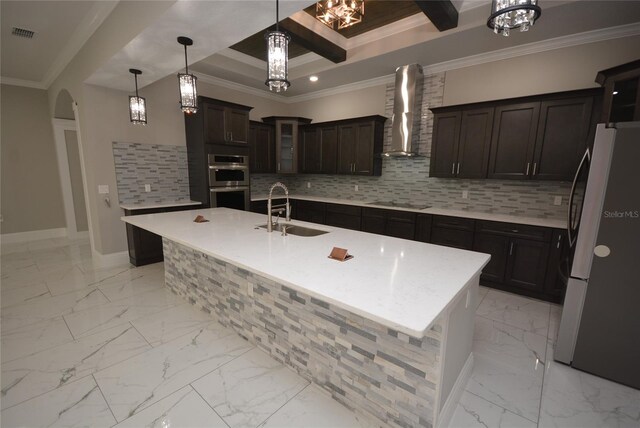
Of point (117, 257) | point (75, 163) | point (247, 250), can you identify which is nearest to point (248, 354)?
point (247, 250)

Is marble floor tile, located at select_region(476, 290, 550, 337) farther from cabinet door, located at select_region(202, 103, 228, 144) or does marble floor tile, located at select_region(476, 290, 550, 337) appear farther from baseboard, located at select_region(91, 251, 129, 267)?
baseboard, located at select_region(91, 251, 129, 267)

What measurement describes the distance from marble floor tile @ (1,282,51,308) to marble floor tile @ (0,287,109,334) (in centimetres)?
13

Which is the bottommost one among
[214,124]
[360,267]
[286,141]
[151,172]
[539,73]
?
[360,267]

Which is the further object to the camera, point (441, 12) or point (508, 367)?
point (441, 12)

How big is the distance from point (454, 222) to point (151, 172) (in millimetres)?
4459

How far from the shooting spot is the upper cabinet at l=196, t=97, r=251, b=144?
4.08 meters

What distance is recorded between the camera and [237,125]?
4.44m

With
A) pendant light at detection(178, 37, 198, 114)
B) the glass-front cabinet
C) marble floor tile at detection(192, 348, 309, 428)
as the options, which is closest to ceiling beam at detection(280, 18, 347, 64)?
pendant light at detection(178, 37, 198, 114)

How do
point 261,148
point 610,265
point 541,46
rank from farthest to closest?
point 261,148 → point 541,46 → point 610,265

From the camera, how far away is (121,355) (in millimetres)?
2043

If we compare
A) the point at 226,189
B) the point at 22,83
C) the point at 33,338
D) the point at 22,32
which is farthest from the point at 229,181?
the point at 22,83

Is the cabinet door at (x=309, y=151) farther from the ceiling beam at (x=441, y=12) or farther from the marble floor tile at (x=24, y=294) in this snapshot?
the marble floor tile at (x=24, y=294)

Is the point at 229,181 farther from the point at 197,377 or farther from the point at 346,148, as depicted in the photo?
the point at 197,377

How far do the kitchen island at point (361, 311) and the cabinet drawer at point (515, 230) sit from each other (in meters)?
1.70
